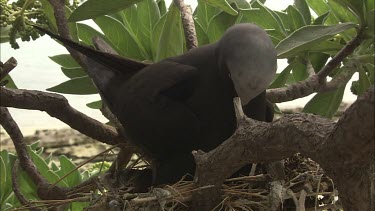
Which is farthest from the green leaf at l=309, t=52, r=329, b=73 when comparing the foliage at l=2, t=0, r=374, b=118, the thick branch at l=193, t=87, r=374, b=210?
the thick branch at l=193, t=87, r=374, b=210

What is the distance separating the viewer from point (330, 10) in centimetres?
76

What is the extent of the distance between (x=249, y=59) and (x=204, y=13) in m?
0.36

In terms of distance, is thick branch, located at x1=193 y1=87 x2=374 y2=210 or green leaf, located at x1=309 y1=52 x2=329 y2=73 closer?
thick branch, located at x1=193 y1=87 x2=374 y2=210

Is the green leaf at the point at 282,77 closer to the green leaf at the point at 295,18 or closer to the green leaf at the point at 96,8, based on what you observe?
the green leaf at the point at 295,18

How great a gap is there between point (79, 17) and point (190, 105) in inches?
7.3

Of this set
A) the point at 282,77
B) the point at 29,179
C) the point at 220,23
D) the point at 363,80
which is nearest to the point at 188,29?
the point at 220,23

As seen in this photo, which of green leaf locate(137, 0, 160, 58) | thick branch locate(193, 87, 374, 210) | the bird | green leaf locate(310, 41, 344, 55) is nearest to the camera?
thick branch locate(193, 87, 374, 210)

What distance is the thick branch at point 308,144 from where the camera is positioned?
0.34 metres

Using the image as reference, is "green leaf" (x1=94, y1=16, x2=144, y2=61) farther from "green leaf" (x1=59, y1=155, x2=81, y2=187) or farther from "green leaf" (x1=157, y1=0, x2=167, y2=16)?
"green leaf" (x1=59, y1=155, x2=81, y2=187)

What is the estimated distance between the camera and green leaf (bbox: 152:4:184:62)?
29.1 inches

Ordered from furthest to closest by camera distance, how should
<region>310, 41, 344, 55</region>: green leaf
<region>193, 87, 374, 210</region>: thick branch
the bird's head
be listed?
<region>310, 41, 344, 55</region>: green leaf < the bird's head < <region>193, 87, 374, 210</region>: thick branch

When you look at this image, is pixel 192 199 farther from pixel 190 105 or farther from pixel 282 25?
pixel 282 25

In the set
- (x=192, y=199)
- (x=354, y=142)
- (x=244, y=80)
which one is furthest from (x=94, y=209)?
(x=354, y=142)

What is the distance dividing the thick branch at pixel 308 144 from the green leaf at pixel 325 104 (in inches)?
12.6
